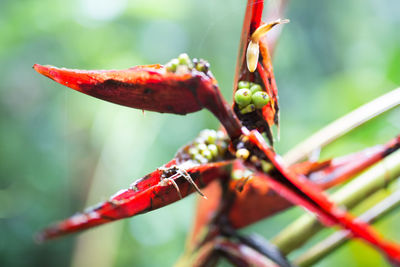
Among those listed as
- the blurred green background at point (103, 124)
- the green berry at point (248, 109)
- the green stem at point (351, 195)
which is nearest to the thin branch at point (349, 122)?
the green stem at point (351, 195)

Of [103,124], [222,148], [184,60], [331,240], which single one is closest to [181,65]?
[184,60]

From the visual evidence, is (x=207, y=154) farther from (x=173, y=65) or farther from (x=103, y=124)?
(x=103, y=124)

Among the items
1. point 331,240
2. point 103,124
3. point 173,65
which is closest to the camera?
point 173,65

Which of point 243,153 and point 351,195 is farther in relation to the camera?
point 351,195

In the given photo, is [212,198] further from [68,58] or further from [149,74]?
[68,58]

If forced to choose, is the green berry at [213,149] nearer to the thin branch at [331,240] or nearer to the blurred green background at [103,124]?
the thin branch at [331,240]

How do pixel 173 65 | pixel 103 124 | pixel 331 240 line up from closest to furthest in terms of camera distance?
1. pixel 173 65
2. pixel 331 240
3. pixel 103 124
